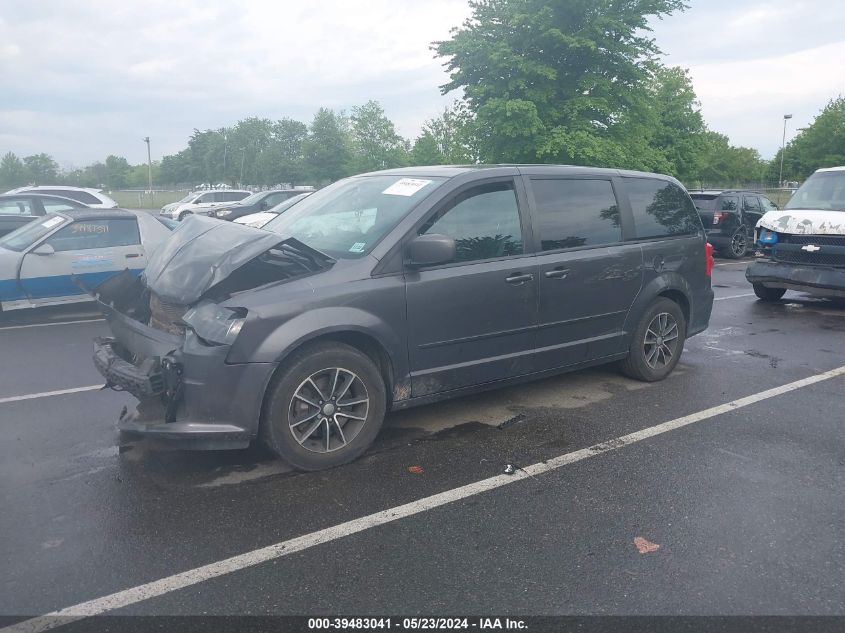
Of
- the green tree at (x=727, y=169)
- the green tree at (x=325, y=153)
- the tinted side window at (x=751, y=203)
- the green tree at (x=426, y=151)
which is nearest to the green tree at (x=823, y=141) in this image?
the green tree at (x=727, y=169)

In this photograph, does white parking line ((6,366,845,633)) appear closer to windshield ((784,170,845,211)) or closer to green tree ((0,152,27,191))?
windshield ((784,170,845,211))

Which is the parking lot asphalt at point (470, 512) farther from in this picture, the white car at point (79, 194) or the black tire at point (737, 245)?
the black tire at point (737, 245)

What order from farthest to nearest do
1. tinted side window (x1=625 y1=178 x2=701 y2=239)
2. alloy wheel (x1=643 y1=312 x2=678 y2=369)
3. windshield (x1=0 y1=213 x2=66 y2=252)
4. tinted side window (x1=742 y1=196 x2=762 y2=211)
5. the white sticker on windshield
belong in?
tinted side window (x1=742 y1=196 x2=762 y2=211) < windshield (x1=0 y1=213 x2=66 y2=252) < alloy wheel (x1=643 y1=312 x2=678 y2=369) < tinted side window (x1=625 y1=178 x2=701 y2=239) < the white sticker on windshield

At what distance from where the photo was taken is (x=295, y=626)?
2660 millimetres

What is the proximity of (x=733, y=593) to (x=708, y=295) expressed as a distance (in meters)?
4.10

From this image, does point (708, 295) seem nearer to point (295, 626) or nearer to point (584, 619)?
point (584, 619)

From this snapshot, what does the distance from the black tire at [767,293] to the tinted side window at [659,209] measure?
5.02 metres

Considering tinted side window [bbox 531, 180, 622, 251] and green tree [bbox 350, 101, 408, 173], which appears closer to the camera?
tinted side window [bbox 531, 180, 622, 251]

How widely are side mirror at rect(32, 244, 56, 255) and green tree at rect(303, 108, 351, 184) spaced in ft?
141

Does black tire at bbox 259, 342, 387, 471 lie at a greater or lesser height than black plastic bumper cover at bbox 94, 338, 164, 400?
lesser

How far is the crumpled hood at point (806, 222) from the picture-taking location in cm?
933

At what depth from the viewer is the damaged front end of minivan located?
149 inches

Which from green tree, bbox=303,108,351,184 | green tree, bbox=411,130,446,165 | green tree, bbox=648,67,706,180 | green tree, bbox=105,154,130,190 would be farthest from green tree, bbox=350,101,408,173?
green tree, bbox=105,154,130,190

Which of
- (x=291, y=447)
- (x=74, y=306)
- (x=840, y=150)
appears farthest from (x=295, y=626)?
(x=840, y=150)
